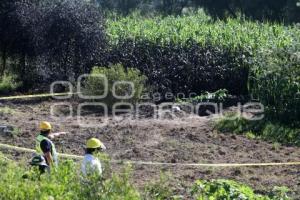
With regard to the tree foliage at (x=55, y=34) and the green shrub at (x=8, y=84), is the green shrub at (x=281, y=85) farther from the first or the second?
the green shrub at (x=8, y=84)

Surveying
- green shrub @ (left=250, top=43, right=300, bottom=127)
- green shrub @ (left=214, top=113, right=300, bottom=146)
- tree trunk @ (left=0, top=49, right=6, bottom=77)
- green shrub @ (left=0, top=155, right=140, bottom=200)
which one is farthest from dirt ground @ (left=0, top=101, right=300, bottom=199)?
tree trunk @ (left=0, top=49, right=6, bottom=77)

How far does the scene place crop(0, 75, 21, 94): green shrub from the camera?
19.1m

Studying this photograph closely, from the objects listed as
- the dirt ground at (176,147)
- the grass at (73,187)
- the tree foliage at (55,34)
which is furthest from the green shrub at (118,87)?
the grass at (73,187)

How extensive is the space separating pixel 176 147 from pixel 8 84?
9195 mm

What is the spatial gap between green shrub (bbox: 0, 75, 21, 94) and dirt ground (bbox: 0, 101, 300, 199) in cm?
484

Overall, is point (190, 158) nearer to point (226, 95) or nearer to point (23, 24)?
point (226, 95)

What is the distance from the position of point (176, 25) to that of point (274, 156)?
11082 millimetres

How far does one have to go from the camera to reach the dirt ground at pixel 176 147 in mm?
9828

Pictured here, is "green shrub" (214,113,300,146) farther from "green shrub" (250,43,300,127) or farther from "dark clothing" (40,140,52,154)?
"dark clothing" (40,140,52,154)

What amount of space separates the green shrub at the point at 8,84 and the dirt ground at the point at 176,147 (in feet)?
15.9

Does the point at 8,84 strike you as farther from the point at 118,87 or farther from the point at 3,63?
the point at 118,87

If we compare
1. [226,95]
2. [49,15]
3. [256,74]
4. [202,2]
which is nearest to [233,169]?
[256,74]

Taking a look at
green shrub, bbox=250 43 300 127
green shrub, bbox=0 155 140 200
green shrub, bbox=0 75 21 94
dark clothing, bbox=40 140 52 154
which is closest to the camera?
green shrub, bbox=0 155 140 200

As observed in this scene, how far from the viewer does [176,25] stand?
21.7 meters
